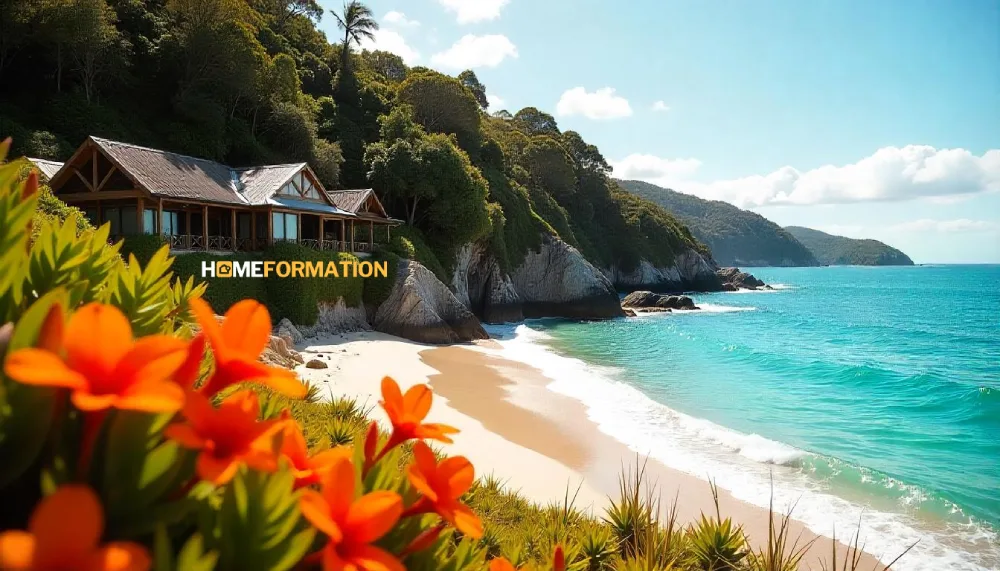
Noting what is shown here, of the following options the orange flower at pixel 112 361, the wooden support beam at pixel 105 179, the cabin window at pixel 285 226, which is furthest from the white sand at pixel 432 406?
the wooden support beam at pixel 105 179

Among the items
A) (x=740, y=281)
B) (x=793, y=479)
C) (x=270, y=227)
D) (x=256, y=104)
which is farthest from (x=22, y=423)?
(x=740, y=281)

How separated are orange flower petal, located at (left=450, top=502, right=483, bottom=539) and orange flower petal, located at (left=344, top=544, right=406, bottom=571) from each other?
0.15 m

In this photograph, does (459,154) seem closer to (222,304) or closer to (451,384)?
(222,304)

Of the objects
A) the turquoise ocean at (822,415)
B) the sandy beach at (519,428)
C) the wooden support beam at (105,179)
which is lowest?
the turquoise ocean at (822,415)

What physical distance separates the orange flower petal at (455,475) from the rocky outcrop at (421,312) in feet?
86.4

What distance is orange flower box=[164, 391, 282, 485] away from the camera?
83cm

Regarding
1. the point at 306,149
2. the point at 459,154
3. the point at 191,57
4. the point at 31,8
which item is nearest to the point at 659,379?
the point at 459,154

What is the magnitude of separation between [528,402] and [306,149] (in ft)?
92.4

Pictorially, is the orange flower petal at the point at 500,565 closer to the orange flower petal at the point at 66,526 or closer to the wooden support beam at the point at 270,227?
the orange flower petal at the point at 66,526

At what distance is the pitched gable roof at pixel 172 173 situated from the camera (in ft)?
66.6

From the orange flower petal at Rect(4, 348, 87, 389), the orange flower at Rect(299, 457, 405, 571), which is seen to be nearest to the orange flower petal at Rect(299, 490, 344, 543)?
the orange flower at Rect(299, 457, 405, 571)

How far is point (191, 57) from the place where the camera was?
108ft

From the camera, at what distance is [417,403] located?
1304 mm

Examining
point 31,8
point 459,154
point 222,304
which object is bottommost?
point 222,304
